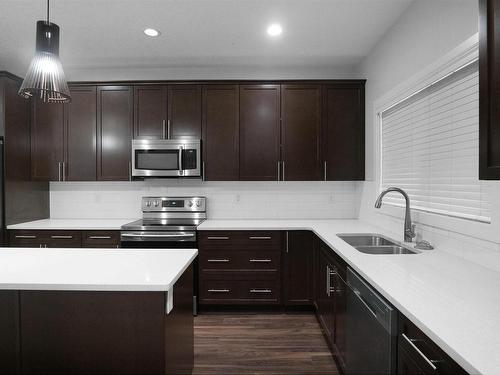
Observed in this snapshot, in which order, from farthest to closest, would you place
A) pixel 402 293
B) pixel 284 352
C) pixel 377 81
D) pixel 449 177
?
pixel 377 81
pixel 284 352
pixel 449 177
pixel 402 293

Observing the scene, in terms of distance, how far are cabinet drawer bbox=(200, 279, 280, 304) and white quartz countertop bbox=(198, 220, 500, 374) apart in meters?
1.24

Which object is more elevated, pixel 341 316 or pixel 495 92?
pixel 495 92

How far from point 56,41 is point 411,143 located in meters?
2.54

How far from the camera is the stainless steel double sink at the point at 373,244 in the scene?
2246 millimetres

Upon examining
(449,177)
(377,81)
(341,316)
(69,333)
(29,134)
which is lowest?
(341,316)

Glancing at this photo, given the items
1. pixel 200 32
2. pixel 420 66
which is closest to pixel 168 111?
pixel 200 32

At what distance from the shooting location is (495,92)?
3.14ft

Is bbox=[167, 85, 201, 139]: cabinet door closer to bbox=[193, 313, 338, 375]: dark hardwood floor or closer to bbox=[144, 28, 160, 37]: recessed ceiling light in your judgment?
bbox=[144, 28, 160, 37]: recessed ceiling light

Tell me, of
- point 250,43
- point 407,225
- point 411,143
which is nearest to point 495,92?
point 407,225

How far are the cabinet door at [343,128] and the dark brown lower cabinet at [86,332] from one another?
2560 mm

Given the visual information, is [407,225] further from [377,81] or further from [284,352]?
[377,81]

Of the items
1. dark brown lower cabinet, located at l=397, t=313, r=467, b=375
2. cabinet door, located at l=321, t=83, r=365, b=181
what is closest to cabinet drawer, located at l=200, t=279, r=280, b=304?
cabinet door, located at l=321, t=83, r=365, b=181

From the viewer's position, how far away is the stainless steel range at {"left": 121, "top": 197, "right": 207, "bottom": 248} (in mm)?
3078

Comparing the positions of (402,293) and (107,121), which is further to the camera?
(107,121)
